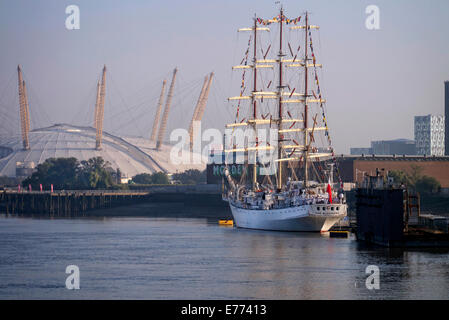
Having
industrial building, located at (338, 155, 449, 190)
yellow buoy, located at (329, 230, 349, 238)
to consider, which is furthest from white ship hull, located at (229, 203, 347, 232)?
industrial building, located at (338, 155, 449, 190)

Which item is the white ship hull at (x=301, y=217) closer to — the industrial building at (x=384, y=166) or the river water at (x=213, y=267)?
the river water at (x=213, y=267)

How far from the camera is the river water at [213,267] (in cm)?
6166

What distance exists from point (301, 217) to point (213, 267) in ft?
132

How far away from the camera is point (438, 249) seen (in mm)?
85625

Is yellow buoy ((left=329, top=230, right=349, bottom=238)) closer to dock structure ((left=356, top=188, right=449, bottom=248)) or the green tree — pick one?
dock structure ((left=356, top=188, right=449, bottom=248))

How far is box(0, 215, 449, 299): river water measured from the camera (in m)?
61.7

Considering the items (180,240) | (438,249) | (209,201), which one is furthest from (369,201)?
(209,201)

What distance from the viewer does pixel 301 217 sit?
372 feet

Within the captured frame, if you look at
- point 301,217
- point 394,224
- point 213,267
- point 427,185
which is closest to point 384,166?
point 427,185

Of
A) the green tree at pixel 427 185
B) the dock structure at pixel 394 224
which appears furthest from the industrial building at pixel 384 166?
the dock structure at pixel 394 224

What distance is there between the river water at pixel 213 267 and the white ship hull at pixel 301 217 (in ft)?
14.6

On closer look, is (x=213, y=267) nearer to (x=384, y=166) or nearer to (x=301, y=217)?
(x=301, y=217)
